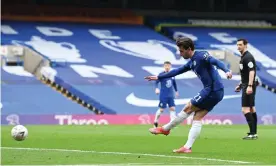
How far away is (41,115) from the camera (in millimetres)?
31031

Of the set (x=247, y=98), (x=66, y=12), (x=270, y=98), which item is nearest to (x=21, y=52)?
(x=66, y=12)

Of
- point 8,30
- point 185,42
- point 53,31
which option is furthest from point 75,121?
point 185,42

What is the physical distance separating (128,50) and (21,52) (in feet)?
20.1

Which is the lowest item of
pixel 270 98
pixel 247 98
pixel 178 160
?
pixel 270 98

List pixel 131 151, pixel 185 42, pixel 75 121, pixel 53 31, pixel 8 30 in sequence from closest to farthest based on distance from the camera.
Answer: pixel 185 42, pixel 131 151, pixel 75 121, pixel 8 30, pixel 53 31

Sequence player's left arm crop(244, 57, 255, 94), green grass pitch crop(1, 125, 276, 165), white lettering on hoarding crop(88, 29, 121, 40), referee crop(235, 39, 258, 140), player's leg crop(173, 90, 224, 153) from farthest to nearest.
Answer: white lettering on hoarding crop(88, 29, 121, 40), referee crop(235, 39, 258, 140), player's left arm crop(244, 57, 255, 94), player's leg crop(173, 90, 224, 153), green grass pitch crop(1, 125, 276, 165)

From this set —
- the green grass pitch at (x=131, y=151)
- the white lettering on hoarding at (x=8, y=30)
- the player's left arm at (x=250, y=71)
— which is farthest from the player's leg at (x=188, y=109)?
the white lettering on hoarding at (x=8, y=30)

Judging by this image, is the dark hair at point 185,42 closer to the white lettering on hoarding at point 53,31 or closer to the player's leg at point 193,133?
the player's leg at point 193,133

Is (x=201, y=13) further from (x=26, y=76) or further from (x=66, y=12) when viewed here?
(x=26, y=76)

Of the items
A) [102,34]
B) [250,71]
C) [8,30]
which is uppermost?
[250,71]

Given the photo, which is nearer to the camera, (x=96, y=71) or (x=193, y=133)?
(x=193, y=133)

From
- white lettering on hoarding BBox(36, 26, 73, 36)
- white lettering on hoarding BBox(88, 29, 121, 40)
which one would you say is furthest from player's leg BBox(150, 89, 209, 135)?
white lettering on hoarding BBox(88, 29, 121, 40)

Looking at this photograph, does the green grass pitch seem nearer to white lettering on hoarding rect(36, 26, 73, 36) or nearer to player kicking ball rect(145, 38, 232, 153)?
player kicking ball rect(145, 38, 232, 153)

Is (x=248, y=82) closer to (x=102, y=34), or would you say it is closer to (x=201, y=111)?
(x=201, y=111)
